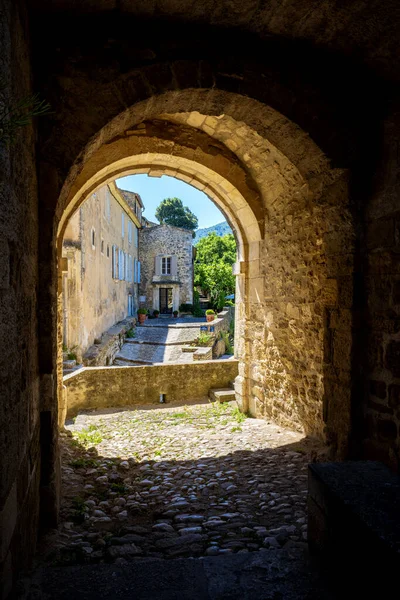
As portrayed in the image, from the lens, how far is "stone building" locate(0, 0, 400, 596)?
83.5 inches

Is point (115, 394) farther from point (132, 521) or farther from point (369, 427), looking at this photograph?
point (369, 427)

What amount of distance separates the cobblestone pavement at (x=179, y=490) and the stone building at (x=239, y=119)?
462mm

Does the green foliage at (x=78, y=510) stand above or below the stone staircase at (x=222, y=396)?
above

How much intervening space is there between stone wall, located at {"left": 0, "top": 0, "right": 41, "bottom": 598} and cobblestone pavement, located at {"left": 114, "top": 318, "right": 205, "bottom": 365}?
9.65 metres

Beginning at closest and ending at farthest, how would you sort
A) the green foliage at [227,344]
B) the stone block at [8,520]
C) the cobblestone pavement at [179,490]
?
the stone block at [8,520]
the cobblestone pavement at [179,490]
the green foliage at [227,344]

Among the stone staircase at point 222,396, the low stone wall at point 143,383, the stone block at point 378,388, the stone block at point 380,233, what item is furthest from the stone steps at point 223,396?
the stone block at point 380,233

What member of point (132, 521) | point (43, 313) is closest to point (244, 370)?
point (132, 521)

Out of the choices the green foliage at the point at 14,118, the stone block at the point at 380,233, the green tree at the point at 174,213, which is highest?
the green tree at the point at 174,213

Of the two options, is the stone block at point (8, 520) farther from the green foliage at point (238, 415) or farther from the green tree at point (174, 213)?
the green tree at point (174, 213)

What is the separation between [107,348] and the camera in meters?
12.1

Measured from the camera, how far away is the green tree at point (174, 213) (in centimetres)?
3975

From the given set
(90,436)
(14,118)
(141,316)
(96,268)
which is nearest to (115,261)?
(96,268)

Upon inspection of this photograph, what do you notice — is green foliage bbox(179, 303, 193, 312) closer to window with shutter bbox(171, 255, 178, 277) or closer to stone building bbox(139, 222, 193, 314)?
stone building bbox(139, 222, 193, 314)

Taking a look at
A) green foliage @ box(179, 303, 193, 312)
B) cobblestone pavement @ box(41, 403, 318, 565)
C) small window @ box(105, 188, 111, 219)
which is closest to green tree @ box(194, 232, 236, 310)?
green foliage @ box(179, 303, 193, 312)
